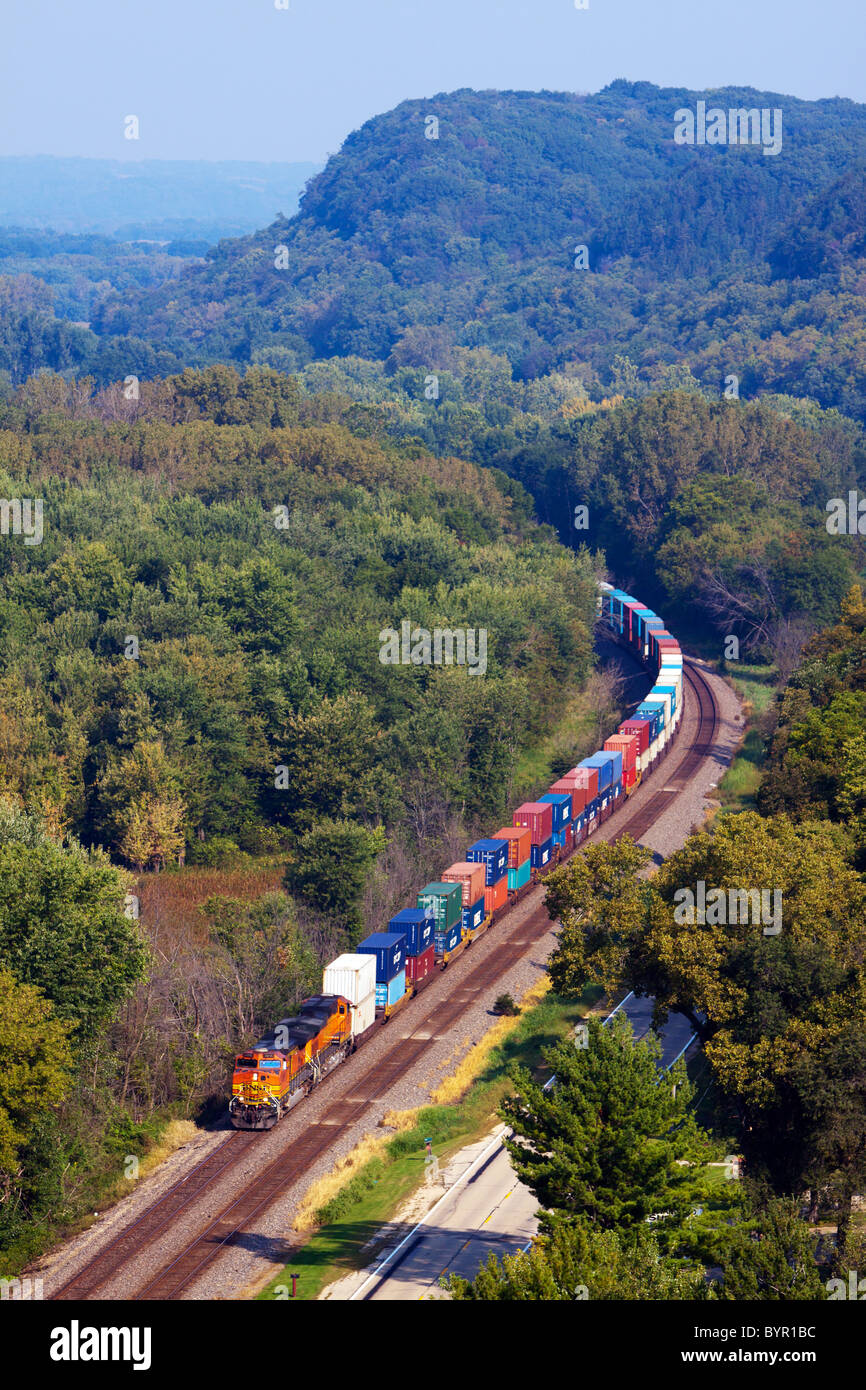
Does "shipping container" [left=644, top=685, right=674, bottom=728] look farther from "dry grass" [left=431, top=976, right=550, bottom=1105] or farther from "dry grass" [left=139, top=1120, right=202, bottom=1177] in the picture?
"dry grass" [left=139, top=1120, right=202, bottom=1177]

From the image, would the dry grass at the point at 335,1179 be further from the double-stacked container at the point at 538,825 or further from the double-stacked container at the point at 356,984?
the double-stacked container at the point at 538,825

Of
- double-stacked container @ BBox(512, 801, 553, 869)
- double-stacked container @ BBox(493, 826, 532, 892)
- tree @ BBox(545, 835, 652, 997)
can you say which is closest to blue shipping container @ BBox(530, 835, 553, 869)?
double-stacked container @ BBox(512, 801, 553, 869)

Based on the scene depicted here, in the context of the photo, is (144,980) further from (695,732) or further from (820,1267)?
(695,732)

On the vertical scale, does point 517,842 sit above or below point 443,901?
below

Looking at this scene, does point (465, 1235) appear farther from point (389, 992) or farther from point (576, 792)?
point (576, 792)

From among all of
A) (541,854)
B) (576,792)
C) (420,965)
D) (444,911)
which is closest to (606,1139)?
(420,965)

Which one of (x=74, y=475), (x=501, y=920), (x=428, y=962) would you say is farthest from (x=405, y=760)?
(x=74, y=475)
